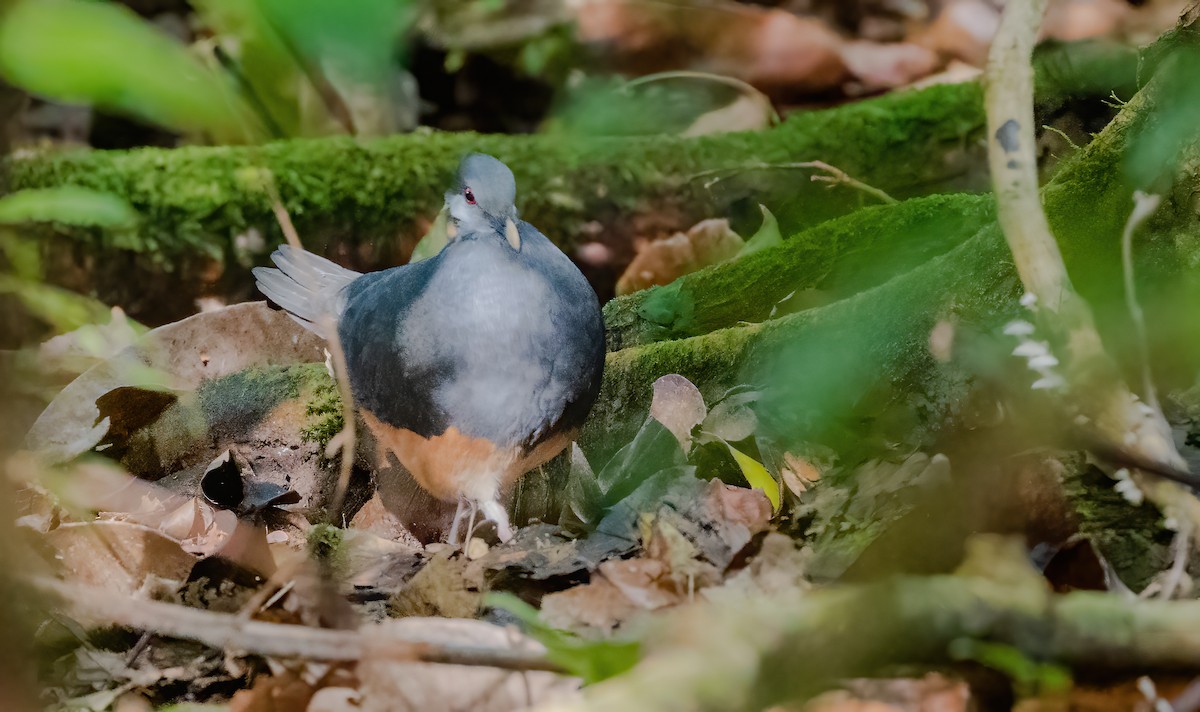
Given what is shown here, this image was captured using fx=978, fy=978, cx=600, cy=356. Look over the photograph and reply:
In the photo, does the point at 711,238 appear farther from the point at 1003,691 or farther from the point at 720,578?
the point at 1003,691

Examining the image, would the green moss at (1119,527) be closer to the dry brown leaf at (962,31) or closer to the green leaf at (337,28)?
the green leaf at (337,28)

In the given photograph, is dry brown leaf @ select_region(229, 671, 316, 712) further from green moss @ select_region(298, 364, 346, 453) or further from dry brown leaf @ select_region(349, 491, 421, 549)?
green moss @ select_region(298, 364, 346, 453)

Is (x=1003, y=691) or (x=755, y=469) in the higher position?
(x=1003, y=691)

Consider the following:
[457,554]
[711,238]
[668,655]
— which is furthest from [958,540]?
[711,238]

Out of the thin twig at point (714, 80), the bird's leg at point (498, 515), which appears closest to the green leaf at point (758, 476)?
the bird's leg at point (498, 515)

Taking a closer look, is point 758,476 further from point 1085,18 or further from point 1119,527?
point 1085,18

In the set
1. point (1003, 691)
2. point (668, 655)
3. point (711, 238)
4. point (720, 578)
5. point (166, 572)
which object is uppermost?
point (668, 655)

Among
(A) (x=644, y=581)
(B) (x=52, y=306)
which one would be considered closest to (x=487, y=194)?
(B) (x=52, y=306)
